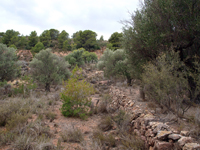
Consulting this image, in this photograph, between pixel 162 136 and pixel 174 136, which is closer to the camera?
pixel 174 136

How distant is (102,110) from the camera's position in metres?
9.22

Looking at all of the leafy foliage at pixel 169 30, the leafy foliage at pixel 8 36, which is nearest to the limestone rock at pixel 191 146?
the leafy foliage at pixel 169 30

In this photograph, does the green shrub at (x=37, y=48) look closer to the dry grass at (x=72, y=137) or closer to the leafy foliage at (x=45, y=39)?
the leafy foliage at (x=45, y=39)

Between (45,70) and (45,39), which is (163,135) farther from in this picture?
(45,39)

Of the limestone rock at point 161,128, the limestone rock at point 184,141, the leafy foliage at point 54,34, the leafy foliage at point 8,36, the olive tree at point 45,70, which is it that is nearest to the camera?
the limestone rock at point 184,141

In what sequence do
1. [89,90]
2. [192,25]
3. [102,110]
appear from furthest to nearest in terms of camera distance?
1. [102,110]
2. [89,90]
3. [192,25]

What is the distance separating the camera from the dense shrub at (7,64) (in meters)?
12.0

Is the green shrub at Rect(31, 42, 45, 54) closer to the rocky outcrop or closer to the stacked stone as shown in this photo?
the rocky outcrop

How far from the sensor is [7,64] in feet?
39.8

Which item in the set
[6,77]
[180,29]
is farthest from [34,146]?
[6,77]

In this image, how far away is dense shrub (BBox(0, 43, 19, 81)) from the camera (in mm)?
11977

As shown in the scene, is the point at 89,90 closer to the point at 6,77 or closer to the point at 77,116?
the point at 77,116

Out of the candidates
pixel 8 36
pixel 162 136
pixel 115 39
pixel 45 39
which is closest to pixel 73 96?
pixel 162 136

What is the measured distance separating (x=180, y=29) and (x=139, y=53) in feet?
8.17
